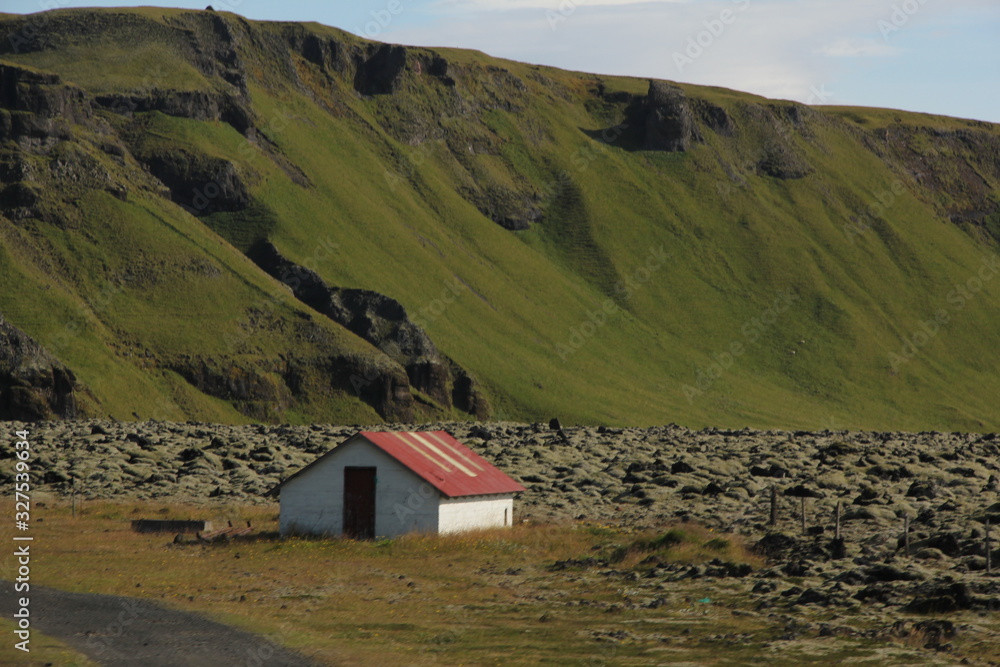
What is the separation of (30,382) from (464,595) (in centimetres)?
8070

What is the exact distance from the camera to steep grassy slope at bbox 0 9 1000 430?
122000mm

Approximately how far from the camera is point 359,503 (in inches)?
1438

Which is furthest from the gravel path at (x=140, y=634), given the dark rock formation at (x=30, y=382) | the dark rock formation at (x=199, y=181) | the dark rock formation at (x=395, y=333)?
the dark rock formation at (x=199, y=181)

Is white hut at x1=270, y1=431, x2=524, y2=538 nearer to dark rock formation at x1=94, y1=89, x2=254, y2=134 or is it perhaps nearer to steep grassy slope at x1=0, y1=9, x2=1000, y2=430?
steep grassy slope at x1=0, y1=9, x2=1000, y2=430

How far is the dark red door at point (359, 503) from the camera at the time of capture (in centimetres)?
3622

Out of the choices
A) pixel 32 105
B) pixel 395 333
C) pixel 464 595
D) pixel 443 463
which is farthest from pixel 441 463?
pixel 32 105

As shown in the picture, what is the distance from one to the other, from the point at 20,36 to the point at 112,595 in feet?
541

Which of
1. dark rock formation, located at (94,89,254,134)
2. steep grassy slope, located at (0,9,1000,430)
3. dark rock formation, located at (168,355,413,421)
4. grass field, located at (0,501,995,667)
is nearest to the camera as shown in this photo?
grass field, located at (0,501,995,667)

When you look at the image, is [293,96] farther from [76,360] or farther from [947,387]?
[947,387]

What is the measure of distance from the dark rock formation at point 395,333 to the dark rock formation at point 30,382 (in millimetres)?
38528

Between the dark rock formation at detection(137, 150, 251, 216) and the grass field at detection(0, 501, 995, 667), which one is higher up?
the dark rock formation at detection(137, 150, 251, 216)

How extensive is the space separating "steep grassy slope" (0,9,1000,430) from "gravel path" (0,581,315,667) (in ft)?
263

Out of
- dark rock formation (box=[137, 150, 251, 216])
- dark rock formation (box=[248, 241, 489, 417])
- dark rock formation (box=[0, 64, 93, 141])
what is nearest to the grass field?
dark rock formation (box=[248, 241, 489, 417])

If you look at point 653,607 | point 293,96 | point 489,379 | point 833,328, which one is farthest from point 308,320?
point 653,607
